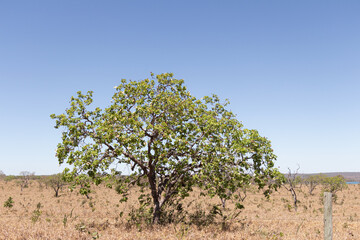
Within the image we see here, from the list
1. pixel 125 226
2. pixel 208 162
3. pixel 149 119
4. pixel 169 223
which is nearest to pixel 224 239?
pixel 208 162

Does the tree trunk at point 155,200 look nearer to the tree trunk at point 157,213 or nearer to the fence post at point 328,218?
the tree trunk at point 157,213

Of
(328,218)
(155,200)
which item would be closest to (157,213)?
(155,200)

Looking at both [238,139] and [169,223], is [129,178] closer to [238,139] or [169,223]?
[169,223]

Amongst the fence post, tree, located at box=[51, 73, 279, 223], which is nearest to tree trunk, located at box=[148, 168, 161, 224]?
tree, located at box=[51, 73, 279, 223]

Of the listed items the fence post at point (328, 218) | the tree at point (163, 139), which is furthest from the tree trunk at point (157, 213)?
the fence post at point (328, 218)

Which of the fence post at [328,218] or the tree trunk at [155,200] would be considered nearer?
the fence post at [328,218]

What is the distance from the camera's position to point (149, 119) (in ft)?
46.0

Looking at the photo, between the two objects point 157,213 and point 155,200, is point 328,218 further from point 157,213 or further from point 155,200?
point 155,200

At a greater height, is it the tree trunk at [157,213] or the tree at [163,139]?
the tree at [163,139]

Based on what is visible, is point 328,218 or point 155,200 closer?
point 328,218

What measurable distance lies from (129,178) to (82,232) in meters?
4.12

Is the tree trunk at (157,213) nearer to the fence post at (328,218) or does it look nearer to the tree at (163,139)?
the tree at (163,139)

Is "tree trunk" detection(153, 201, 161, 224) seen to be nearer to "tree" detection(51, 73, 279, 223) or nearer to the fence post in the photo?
"tree" detection(51, 73, 279, 223)

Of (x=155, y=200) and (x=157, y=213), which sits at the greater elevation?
(x=155, y=200)
